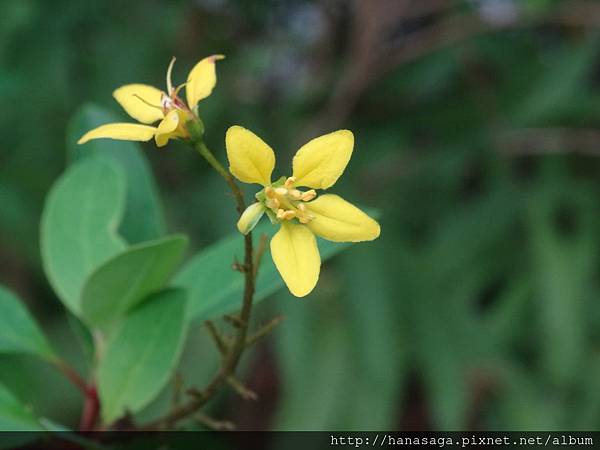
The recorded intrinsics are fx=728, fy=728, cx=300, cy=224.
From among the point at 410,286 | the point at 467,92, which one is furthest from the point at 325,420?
the point at 467,92

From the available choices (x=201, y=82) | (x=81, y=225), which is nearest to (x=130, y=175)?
(x=81, y=225)

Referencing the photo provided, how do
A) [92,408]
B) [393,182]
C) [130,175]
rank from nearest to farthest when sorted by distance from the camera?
1. [92,408]
2. [130,175]
3. [393,182]

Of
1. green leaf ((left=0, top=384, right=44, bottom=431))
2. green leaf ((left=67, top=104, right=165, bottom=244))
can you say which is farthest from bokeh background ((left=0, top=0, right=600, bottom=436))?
green leaf ((left=0, top=384, right=44, bottom=431))

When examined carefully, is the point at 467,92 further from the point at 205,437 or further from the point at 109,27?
the point at 205,437

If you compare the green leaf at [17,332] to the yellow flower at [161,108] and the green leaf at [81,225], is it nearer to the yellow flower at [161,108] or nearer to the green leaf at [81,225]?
the green leaf at [81,225]

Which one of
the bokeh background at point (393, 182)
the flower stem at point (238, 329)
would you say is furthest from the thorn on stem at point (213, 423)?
the bokeh background at point (393, 182)

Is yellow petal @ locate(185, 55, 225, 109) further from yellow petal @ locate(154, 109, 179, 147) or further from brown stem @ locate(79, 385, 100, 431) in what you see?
brown stem @ locate(79, 385, 100, 431)

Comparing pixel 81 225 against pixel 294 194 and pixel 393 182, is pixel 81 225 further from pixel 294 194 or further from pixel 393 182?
pixel 393 182
